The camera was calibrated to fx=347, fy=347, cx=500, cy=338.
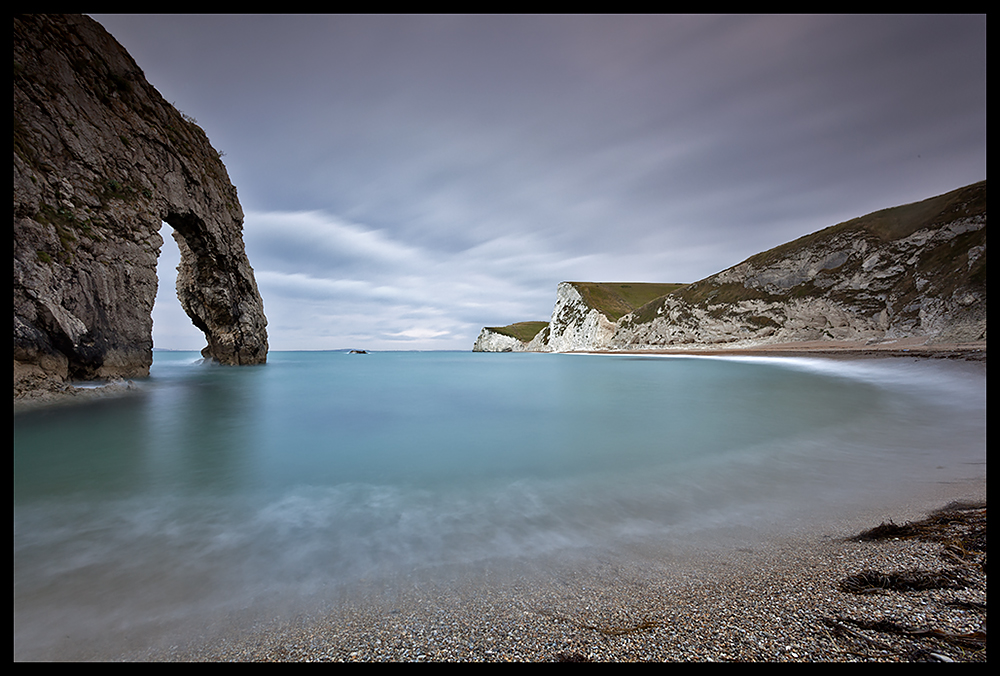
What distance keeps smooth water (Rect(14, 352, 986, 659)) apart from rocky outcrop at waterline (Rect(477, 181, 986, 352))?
1117 inches

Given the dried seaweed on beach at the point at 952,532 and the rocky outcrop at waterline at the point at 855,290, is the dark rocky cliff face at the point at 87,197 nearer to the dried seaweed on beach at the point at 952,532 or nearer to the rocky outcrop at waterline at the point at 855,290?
the dried seaweed on beach at the point at 952,532

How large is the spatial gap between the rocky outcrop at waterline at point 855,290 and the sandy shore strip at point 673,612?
32.9 metres

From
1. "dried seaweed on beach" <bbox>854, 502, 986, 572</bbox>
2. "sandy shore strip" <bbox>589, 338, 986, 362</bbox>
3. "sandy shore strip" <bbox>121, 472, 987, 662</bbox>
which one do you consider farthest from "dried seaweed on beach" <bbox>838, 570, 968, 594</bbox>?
"sandy shore strip" <bbox>589, 338, 986, 362</bbox>

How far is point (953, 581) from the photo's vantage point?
6.86 feet

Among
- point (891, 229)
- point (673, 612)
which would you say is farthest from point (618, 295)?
point (673, 612)

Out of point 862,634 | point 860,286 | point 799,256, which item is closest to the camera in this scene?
point 862,634

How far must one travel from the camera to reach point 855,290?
38.7 meters

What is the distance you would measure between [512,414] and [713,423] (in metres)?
4.86

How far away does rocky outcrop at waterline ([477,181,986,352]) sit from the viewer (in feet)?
95.7

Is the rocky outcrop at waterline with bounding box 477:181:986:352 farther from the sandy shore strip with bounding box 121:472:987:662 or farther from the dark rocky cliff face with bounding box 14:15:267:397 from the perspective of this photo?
the dark rocky cliff face with bounding box 14:15:267:397

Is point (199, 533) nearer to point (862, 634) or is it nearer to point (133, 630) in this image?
point (133, 630)

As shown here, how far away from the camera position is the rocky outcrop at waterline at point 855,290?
29156 millimetres
